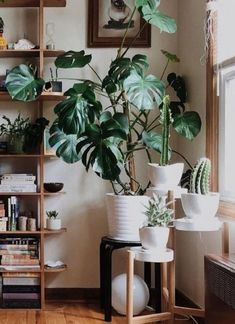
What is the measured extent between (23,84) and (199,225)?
5.27ft

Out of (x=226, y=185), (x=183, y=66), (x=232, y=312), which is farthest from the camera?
(x=183, y=66)

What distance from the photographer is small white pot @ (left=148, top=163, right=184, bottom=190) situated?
9.13 ft

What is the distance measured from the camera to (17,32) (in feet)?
12.4

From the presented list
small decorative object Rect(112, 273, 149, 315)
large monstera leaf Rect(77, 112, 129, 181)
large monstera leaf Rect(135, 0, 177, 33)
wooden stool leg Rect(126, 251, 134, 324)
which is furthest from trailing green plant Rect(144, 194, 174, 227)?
large monstera leaf Rect(135, 0, 177, 33)

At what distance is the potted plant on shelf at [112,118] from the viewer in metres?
3.03

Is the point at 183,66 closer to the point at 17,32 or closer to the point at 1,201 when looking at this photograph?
the point at 17,32

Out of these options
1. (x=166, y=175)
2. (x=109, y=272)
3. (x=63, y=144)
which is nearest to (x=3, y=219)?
(x=63, y=144)

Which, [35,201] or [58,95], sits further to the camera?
[35,201]

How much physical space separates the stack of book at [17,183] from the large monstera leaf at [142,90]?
1070 millimetres

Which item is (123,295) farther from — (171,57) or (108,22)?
(108,22)

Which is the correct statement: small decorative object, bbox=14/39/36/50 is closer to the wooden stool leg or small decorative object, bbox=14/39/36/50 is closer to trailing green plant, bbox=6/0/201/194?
trailing green plant, bbox=6/0/201/194

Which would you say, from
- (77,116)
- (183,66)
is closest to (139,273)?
(77,116)

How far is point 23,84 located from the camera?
326 cm

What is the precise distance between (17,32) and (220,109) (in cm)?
182
